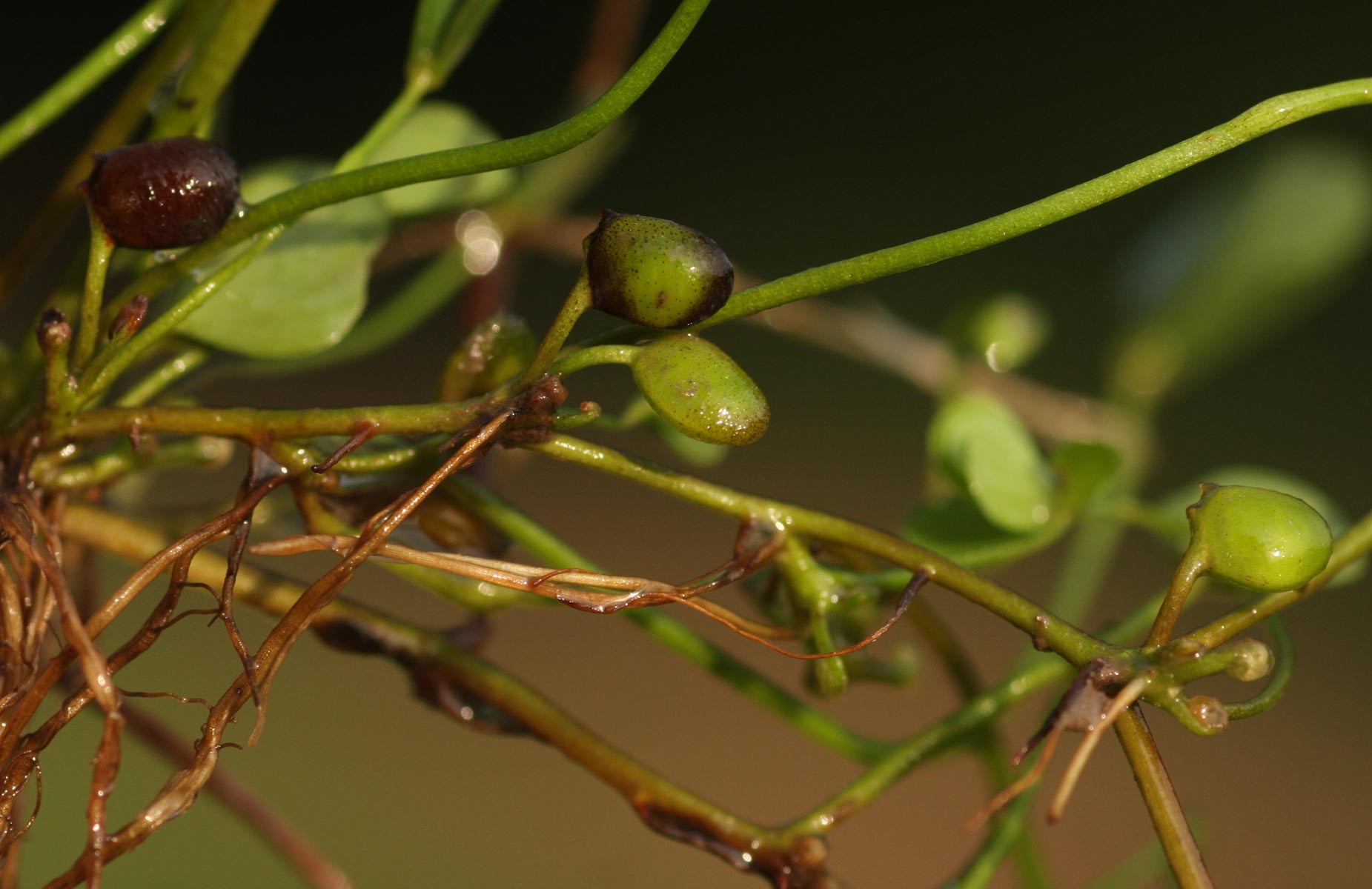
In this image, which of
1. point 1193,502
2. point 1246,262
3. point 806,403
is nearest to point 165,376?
point 1193,502

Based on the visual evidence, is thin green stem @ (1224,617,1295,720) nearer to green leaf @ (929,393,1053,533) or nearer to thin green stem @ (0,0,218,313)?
green leaf @ (929,393,1053,533)

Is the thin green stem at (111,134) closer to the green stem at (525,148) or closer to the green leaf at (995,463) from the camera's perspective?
the green stem at (525,148)

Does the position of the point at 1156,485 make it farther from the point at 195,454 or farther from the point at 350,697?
the point at 195,454

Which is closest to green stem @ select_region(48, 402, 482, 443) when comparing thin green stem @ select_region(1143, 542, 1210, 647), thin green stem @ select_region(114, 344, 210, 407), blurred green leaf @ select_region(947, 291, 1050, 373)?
thin green stem @ select_region(114, 344, 210, 407)

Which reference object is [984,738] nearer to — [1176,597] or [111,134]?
[1176,597]

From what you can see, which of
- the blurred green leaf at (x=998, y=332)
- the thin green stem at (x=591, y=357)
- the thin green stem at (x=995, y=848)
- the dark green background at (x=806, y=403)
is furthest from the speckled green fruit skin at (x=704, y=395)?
the dark green background at (x=806, y=403)

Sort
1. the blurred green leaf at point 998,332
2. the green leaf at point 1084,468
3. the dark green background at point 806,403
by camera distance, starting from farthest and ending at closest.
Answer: the dark green background at point 806,403
the blurred green leaf at point 998,332
the green leaf at point 1084,468
